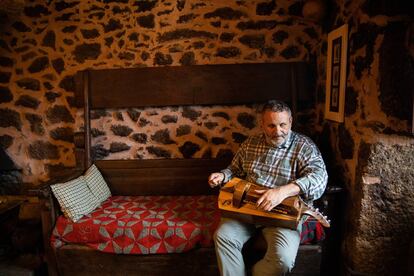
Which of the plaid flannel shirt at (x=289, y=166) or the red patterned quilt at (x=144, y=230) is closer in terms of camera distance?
the plaid flannel shirt at (x=289, y=166)

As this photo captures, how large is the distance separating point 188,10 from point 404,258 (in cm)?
247

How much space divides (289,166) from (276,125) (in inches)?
11.5

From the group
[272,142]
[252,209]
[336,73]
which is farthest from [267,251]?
[336,73]

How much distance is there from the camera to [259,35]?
2.60 m

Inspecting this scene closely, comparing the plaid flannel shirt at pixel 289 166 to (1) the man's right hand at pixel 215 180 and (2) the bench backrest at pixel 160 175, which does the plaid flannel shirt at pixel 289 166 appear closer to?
(1) the man's right hand at pixel 215 180

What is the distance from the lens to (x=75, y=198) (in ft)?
7.27

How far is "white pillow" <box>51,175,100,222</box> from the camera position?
84.2 inches

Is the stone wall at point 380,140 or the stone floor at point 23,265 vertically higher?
the stone wall at point 380,140

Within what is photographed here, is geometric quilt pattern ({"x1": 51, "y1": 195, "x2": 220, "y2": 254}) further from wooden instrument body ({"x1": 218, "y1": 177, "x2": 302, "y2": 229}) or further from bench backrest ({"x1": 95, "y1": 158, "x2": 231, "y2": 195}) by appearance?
bench backrest ({"x1": 95, "y1": 158, "x2": 231, "y2": 195})

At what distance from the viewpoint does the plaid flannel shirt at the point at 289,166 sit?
182 cm

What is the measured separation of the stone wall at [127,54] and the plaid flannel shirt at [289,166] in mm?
633

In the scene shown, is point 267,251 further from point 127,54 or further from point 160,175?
point 127,54

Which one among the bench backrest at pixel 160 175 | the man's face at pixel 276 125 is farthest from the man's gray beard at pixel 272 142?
the bench backrest at pixel 160 175

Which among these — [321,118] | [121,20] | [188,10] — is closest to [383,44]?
[321,118]
